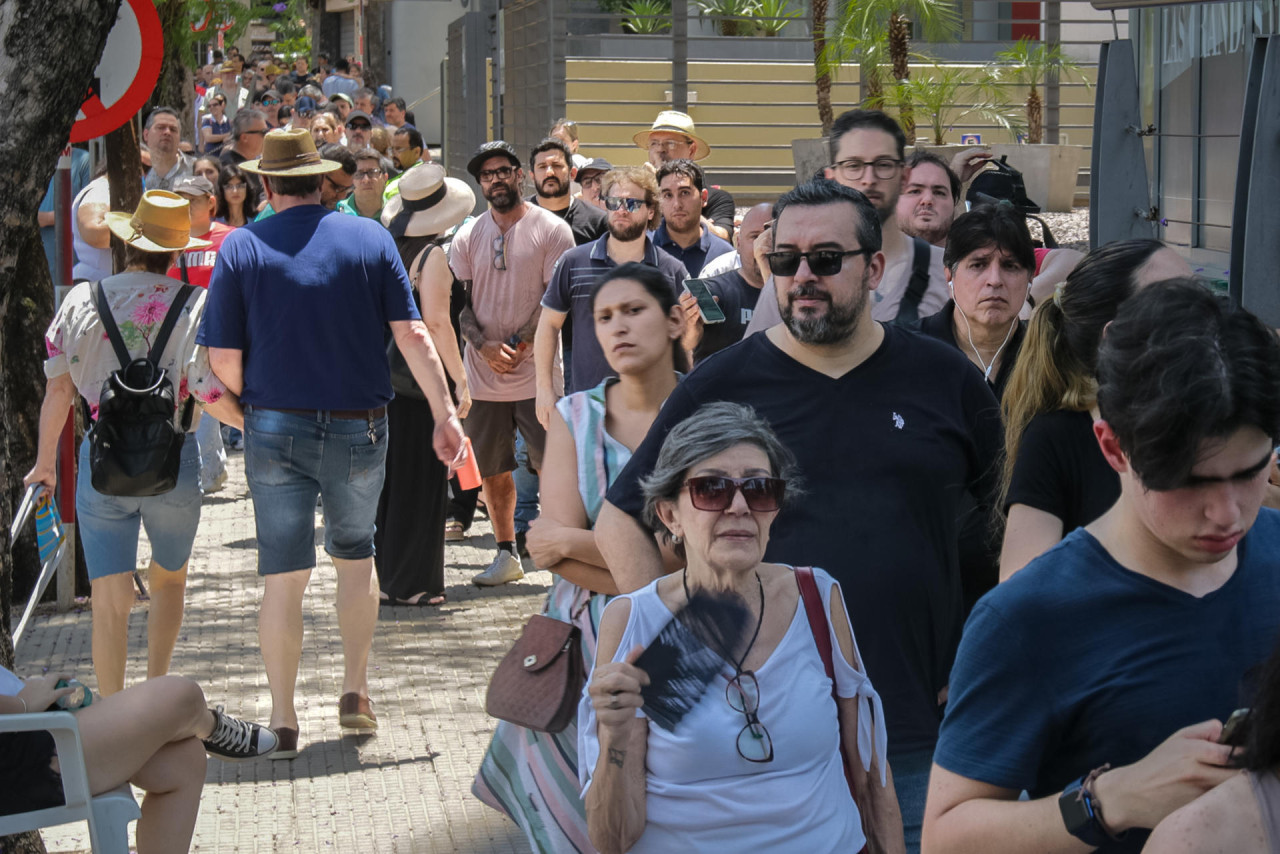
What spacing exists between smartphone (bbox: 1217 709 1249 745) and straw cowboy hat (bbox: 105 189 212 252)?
484 cm

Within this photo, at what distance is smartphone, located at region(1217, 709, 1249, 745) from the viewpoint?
1735 millimetres

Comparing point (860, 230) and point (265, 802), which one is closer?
point (860, 230)

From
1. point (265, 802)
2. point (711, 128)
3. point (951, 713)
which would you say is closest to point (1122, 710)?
point (951, 713)

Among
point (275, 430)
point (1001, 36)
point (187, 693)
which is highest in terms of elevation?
point (1001, 36)

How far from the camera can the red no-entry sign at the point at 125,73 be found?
6.52m

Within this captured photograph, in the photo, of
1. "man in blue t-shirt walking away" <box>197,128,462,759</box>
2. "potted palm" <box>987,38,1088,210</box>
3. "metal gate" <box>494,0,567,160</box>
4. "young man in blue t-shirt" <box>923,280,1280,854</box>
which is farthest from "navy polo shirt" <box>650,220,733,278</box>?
"metal gate" <box>494,0,567,160</box>

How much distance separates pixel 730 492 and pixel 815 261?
791mm

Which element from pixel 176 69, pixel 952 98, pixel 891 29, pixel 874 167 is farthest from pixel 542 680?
pixel 952 98

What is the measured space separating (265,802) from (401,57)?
3732 centimetres

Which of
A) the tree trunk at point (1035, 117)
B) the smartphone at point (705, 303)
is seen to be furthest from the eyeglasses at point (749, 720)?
the tree trunk at point (1035, 117)

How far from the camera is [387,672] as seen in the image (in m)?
7.23

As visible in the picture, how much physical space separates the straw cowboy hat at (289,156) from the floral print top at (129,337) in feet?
1.88

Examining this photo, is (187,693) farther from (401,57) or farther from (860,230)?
(401,57)

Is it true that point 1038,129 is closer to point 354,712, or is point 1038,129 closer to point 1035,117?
point 1035,117
